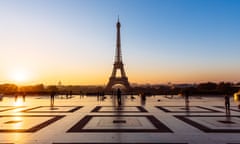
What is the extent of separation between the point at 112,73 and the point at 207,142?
5558 centimetres

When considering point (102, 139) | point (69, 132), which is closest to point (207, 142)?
point (102, 139)

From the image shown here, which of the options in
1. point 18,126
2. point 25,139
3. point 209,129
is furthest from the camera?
point 18,126

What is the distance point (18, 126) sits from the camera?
11.0 m

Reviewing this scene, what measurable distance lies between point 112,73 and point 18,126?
5225cm

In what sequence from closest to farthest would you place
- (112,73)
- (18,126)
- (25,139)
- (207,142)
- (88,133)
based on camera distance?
(207,142) → (25,139) → (88,133) → (18,126) → (112,73)

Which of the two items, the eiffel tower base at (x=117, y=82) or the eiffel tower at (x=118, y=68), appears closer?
the eiffel tower base at (x=117, y=82)

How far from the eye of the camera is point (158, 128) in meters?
10.3

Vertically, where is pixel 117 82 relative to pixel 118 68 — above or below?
below

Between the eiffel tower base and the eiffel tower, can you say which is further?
the eiffel tower

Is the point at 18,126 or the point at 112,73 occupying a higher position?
the point at 112,73

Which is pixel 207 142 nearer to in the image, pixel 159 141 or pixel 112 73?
pixel 159 141

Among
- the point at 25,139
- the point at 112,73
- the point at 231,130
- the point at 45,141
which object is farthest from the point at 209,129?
the point at 112,73

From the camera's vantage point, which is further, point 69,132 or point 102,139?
point 69,132

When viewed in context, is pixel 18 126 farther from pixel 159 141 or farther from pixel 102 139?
pixel 159 141
